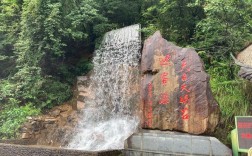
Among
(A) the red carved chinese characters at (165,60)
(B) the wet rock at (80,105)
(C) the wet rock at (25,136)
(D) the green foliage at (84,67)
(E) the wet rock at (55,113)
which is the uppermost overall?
(D) the green foliage at (84,67)

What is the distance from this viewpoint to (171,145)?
555 cm

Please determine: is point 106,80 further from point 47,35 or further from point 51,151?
point 51,151

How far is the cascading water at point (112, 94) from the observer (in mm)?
9438

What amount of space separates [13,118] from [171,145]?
6745mm

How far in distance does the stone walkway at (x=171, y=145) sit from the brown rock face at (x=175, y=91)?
0.15 m

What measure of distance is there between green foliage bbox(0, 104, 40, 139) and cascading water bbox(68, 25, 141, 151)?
1920 millimetres

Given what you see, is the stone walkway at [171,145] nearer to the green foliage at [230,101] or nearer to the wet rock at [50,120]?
the green foliage at [230,101]

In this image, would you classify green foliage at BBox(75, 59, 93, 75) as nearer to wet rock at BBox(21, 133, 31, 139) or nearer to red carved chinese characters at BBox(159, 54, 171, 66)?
wet rock at BBox(21, 133, 31, 139)

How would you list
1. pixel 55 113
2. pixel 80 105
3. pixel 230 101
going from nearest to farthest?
pixel 230 101 < pixel 55 113 < pixel 80 105

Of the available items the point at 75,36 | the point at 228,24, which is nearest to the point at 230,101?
the point at 228,24

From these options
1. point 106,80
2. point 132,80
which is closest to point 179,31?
point 132,80

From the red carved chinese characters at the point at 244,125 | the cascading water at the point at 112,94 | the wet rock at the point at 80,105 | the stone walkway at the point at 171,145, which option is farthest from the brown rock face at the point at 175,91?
the wet rock at the point at 80,105

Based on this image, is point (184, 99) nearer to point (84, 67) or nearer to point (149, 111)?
point (149, 111)

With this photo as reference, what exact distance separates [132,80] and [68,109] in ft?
9.14
